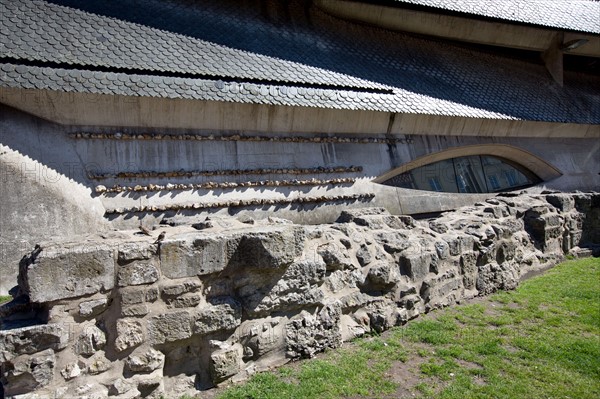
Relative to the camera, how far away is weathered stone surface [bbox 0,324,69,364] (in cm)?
288

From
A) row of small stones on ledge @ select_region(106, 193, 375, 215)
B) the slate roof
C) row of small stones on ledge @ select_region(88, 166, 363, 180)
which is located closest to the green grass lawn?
row of small stones on ledge @ select_region(106, 193, 375, 215)

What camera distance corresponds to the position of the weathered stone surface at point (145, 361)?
129 inches

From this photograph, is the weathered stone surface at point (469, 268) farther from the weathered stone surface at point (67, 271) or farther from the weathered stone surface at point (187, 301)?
the weathered stone surface at point (67, 271)

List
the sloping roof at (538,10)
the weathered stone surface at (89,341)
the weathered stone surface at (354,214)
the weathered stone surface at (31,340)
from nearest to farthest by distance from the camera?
the weathered stone surface at (31,340)
the weathered stone surface at (89,341)
the weathered stone surface at (354,214)
the sloping roof at (538,10)

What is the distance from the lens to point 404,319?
5.07 meters

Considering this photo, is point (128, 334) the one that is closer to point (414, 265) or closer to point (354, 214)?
point (414, 265)

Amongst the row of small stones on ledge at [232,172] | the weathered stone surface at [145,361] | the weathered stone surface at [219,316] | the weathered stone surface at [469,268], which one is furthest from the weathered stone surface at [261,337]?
the row of small stones on ledge at [232,172]

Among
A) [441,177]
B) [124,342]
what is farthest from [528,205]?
[124,342]

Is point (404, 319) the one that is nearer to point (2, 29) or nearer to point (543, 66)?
point (2, 29)

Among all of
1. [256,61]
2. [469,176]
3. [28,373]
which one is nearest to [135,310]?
[28,373]

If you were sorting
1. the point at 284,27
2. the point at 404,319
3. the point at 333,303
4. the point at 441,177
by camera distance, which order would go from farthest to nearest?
1. the point at 441,177
2. the point at 284,27
3. the point at 404,319
4. the point at 333,303

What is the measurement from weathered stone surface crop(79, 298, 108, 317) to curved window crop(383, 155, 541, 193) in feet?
24.5

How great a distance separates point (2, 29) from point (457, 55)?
10233mm

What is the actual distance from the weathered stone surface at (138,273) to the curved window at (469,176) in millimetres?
7171
